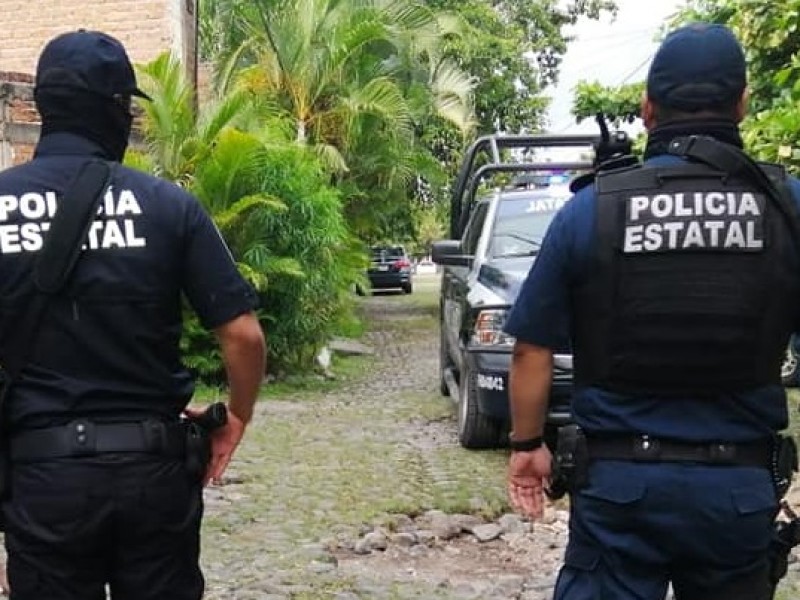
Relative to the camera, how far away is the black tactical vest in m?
2.56

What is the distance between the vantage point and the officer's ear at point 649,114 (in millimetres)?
2720

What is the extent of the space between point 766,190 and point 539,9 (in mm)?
25838

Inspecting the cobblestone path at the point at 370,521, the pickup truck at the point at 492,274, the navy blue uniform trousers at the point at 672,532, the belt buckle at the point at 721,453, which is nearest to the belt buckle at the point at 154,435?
the navy blue uniform trousers at the point at 672,532

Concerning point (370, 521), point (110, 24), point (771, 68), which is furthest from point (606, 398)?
point (110, 24)

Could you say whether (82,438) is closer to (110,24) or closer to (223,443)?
(223,443)

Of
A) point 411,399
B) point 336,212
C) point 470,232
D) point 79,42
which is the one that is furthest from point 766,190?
point 336,212

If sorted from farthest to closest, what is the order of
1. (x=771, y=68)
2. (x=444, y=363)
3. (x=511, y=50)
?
1. (x=511, y=50)
2. (x=444, y=363)
3. (x=771, y=68)

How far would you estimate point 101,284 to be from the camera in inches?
105

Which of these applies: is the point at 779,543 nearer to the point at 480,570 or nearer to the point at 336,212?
the point at 480,570

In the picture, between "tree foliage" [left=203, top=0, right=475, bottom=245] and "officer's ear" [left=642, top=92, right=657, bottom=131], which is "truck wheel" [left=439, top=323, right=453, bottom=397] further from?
"officer's ear" [left=642, top=92, right=657, bottom=131]

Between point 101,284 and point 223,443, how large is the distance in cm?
62

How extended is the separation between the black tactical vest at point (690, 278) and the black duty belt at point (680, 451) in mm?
126

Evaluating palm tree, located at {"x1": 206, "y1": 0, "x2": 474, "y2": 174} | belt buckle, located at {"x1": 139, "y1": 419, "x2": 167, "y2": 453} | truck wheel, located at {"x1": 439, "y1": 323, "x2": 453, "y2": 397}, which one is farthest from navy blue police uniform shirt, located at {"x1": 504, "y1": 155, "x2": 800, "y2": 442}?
palm tree, located at {"x1": 206, "y1": 0, "x2": 474, "y2": 174}

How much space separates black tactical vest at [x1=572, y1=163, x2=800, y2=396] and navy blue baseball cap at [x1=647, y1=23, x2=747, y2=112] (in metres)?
0.18
